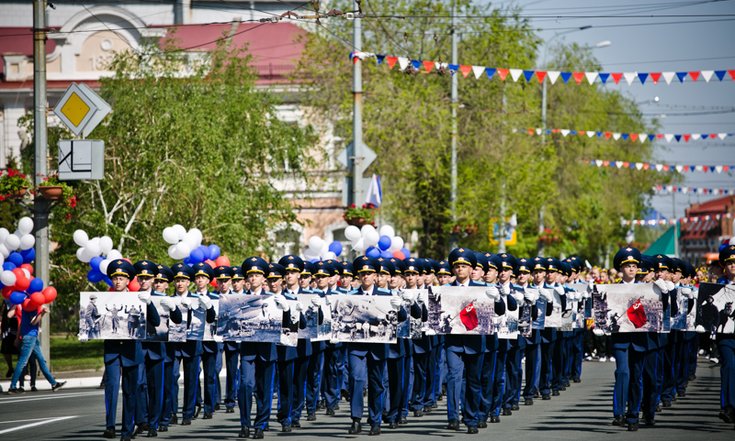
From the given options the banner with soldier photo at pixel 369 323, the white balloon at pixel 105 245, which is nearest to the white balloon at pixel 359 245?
the white balloon at pixel 105 245

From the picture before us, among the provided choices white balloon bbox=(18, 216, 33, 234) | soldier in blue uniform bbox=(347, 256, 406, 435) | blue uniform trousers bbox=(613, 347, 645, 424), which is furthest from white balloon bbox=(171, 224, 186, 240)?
blue uniform trousers bbox=(613, 347, 645, 424)

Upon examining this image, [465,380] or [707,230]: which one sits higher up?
[707,230]

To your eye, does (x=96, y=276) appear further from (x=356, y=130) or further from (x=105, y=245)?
(x=356, y=130)

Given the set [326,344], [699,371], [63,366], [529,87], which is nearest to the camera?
[326,344]

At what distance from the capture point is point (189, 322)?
16.7 m

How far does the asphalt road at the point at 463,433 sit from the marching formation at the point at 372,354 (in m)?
0.27

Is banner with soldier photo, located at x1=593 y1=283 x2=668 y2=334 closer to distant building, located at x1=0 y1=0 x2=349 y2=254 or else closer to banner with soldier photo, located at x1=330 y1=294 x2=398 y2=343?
banner with soldier photo, located at x1=330 y1=294 x2=398 y2=343

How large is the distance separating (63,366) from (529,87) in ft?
78.9

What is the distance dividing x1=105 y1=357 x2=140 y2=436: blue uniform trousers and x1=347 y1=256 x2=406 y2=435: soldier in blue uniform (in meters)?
2.57

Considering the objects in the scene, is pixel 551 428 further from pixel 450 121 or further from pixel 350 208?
pixel 450 121

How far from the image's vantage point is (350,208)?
91.8 feet

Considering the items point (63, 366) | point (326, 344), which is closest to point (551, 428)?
point (326, 344)

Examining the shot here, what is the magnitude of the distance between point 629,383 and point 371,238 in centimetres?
1080

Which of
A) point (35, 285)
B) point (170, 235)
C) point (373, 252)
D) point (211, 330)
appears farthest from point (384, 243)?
point (211, 330)
